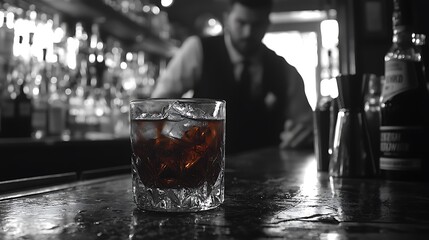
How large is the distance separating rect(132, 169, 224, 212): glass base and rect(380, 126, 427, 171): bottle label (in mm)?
A: 515

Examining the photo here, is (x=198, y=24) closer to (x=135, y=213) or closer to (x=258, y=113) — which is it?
(x=258, y=113)

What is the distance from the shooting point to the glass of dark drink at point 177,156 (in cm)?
66

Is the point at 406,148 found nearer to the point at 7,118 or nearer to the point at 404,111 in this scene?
the point at 404,111

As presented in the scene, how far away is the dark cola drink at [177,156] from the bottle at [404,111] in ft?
1.68

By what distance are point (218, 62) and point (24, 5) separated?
5.15 ft

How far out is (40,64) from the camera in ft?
12.8

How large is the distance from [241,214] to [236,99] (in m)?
3.36

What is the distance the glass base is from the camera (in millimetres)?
657

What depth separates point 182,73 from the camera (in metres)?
3.81

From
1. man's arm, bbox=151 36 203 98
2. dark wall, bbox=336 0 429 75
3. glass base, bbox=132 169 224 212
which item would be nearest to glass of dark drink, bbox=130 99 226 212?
glass base, bbox=132 169 224 212

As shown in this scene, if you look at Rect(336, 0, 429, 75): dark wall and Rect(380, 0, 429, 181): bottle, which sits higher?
Rect(336, 0, 429, 75): dark wall

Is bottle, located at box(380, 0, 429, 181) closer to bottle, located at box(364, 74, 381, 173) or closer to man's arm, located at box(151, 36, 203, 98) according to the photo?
→ bottle, located at box(364, 74, 381, 173)

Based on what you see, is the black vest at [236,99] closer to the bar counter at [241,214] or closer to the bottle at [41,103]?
Answer: the bottle at [41,103]

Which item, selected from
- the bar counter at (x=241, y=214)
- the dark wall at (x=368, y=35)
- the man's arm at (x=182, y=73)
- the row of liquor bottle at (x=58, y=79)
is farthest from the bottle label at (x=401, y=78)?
the row of liquor bottle at (x=58, y=79)
